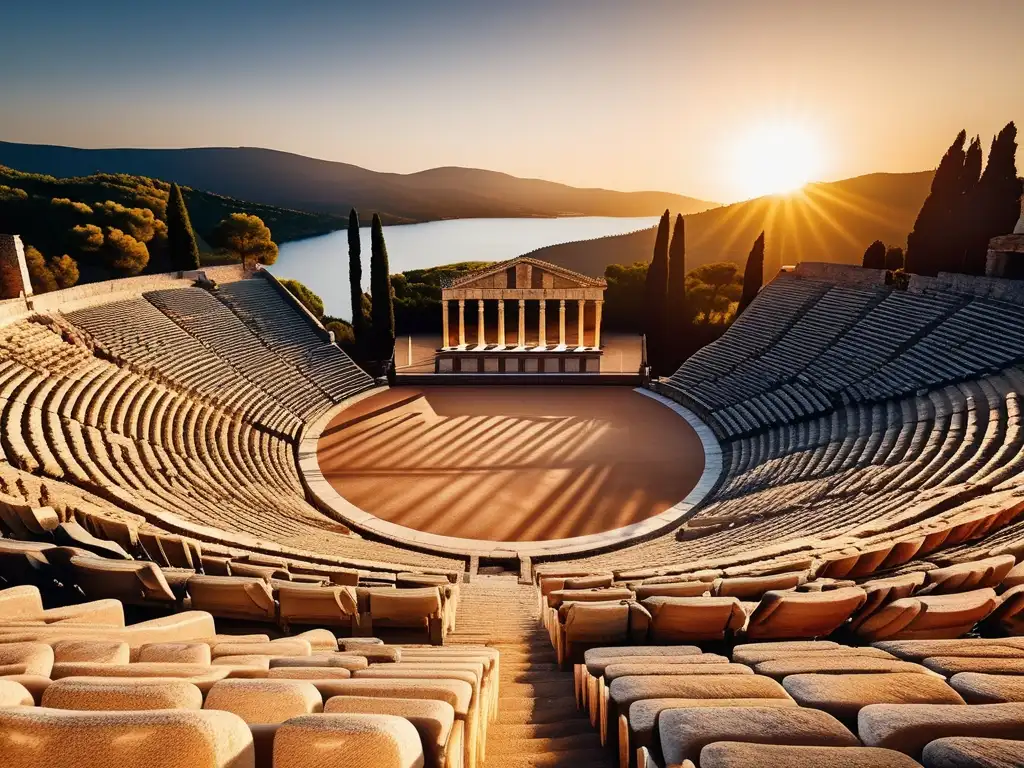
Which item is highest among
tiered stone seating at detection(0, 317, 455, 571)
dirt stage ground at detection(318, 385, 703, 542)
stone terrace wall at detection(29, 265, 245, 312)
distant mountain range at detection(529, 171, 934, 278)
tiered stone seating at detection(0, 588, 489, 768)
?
distant mountain range at detection(529, 171, 934, 278)

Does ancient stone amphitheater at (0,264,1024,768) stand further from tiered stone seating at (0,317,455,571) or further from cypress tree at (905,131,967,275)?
cypress tree at (905,131,967,275)

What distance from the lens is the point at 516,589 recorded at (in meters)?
Answer: 11.8

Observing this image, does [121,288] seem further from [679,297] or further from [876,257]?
[876,257]

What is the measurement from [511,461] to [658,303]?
16426 mm

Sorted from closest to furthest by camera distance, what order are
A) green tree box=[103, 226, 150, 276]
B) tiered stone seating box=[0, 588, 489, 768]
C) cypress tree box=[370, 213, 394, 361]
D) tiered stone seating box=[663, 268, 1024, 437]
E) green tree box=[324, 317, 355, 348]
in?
1. tiered stone seating box=[0, 588, 489, 768]
2. tiered stone seating box=[663, 268, 1024, 437]
3. cypress tree box=[370, 213, 394, 361]
4. green tree box=[324, 317, 355, 348]
5. green tree box=[103, 226, 150, 276]

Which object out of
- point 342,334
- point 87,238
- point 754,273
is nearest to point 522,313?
point 342,334

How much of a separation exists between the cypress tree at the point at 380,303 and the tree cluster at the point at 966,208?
90.1 ft

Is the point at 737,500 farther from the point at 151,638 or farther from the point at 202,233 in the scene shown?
the point at 202,233

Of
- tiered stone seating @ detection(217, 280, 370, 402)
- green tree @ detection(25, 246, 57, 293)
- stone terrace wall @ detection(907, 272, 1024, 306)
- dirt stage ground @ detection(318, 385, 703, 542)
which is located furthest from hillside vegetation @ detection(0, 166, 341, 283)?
stone terrace wall @ detection(907, 272, 1024, 306)

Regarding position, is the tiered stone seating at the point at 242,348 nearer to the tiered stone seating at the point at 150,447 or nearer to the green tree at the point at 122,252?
the tiered stone seating at the point at 150,447

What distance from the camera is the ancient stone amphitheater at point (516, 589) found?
2.47 m

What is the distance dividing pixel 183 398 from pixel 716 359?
24.1 m

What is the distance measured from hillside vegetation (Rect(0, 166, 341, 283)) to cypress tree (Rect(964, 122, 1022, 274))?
44174 mm

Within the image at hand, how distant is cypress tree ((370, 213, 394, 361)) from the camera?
3219 centimetres
